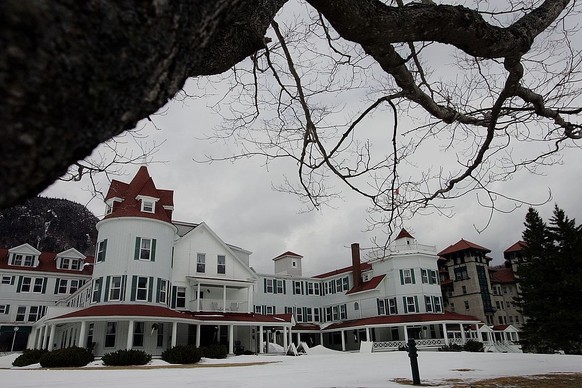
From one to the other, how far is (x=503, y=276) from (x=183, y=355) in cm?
5467

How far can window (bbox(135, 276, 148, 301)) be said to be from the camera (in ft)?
82.4

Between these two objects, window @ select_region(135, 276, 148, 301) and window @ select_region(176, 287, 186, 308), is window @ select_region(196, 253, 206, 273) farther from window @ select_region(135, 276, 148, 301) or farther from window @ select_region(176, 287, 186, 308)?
window @ select_region(135, 276, 148, 301)

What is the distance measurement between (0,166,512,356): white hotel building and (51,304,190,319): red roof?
2.8 inches

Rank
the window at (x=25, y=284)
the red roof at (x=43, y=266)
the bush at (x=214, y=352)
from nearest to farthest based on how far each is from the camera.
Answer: the bush at (x=214, y=352) → the window at (x=25, y=284) → the red roof at (x=43, y=266)

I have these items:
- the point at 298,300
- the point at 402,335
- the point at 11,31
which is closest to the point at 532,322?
the point at 402,335

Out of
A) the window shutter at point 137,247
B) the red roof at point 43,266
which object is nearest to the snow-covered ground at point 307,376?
the window shutter at point 137,247

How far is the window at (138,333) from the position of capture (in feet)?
81.3

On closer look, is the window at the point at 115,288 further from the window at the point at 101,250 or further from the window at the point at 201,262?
the window at the point at 201,262

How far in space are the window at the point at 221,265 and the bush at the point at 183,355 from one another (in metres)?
10.1

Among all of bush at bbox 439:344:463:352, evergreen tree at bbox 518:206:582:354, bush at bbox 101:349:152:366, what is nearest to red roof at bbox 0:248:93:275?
bush at bbox 101:349:152:366

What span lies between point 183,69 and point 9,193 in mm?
808

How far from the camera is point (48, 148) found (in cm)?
124

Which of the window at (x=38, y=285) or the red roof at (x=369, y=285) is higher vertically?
the window at (x=38, y=285)

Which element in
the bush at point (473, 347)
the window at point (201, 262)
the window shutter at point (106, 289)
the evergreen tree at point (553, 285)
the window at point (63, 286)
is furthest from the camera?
the window at point (63, 286)
